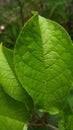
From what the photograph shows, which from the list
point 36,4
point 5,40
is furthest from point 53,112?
point 36,4

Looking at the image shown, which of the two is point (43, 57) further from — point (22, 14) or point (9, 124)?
point (22, 14)

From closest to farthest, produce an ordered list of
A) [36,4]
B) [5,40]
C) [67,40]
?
[67,40] < [5,40] < [36,4]

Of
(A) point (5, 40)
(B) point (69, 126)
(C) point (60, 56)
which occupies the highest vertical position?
(C) point (60, 56)

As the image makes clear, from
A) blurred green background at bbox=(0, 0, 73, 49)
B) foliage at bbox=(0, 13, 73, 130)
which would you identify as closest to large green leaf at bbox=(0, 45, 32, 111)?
foliage at bbox=(0, 13, 73, 130)

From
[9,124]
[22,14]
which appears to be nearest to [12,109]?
[9,124]

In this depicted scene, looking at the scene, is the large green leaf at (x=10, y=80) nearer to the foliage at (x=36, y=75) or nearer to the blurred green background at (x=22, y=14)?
the foliage at (x=36, y=75)

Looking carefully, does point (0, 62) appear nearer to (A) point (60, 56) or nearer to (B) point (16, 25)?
(A) point (60, 56)

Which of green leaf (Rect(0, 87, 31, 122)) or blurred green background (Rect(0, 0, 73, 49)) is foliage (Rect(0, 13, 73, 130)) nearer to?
green leaf (Rect(0, 87, 31, 122))
